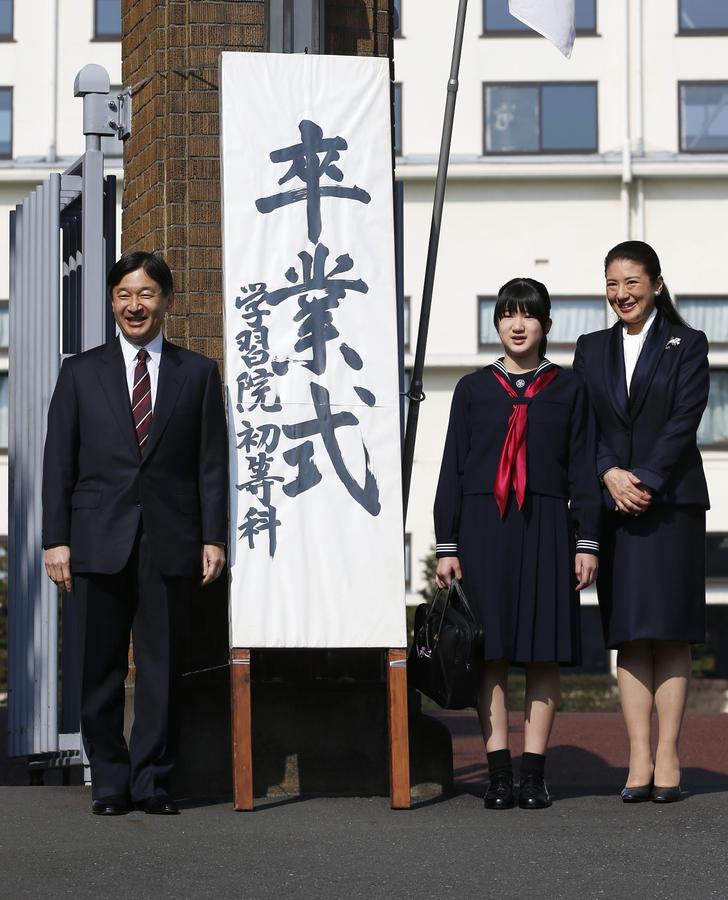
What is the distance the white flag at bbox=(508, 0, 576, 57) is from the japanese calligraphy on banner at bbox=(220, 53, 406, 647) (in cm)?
99

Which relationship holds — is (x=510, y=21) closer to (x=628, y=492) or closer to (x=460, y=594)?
(x=628, y=492)

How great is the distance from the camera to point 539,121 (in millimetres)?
25984

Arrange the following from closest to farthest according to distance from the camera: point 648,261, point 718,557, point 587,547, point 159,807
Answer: point 159,807 < point 587,547 < point 648,261 < point 718,557

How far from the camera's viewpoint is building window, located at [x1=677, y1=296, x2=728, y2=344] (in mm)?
25802

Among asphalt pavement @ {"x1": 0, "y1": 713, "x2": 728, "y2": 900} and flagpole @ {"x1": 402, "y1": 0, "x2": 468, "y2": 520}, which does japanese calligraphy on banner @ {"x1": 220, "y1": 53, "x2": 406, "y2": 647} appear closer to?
flagpole @ {"x1": 402, "y1": 0, "x2": 468, "y2": 520}

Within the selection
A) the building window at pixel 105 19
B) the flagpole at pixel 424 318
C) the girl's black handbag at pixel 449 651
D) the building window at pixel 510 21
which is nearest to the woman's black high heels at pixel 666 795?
the girl's black handbag at pixel 449 651

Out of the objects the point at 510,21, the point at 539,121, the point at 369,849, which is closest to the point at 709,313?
the point at 539,121

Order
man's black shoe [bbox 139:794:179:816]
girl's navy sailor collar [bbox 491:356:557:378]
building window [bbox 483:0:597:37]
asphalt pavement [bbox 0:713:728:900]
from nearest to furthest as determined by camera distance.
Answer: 1. asphalt pavement [bbox 0:713:728:900]
2. man's black shoe [bbox 139:794:179:816]
3. girl's navy sailor collar [bbox 491:356:557:378]
4. building window [bbox 483:0:597:37]

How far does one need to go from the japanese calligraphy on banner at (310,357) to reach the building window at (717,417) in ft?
65.6

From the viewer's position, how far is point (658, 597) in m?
6.45

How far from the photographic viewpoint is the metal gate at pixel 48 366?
24.2 feet

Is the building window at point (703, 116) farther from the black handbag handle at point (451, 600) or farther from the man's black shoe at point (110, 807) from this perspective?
the man's black shoe at point (110, 807)

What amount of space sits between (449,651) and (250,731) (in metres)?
0.78

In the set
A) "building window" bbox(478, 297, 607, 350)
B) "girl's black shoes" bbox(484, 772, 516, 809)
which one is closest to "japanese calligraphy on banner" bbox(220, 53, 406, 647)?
"girl's black shoes" bbox(484, 772, 516, 809)
